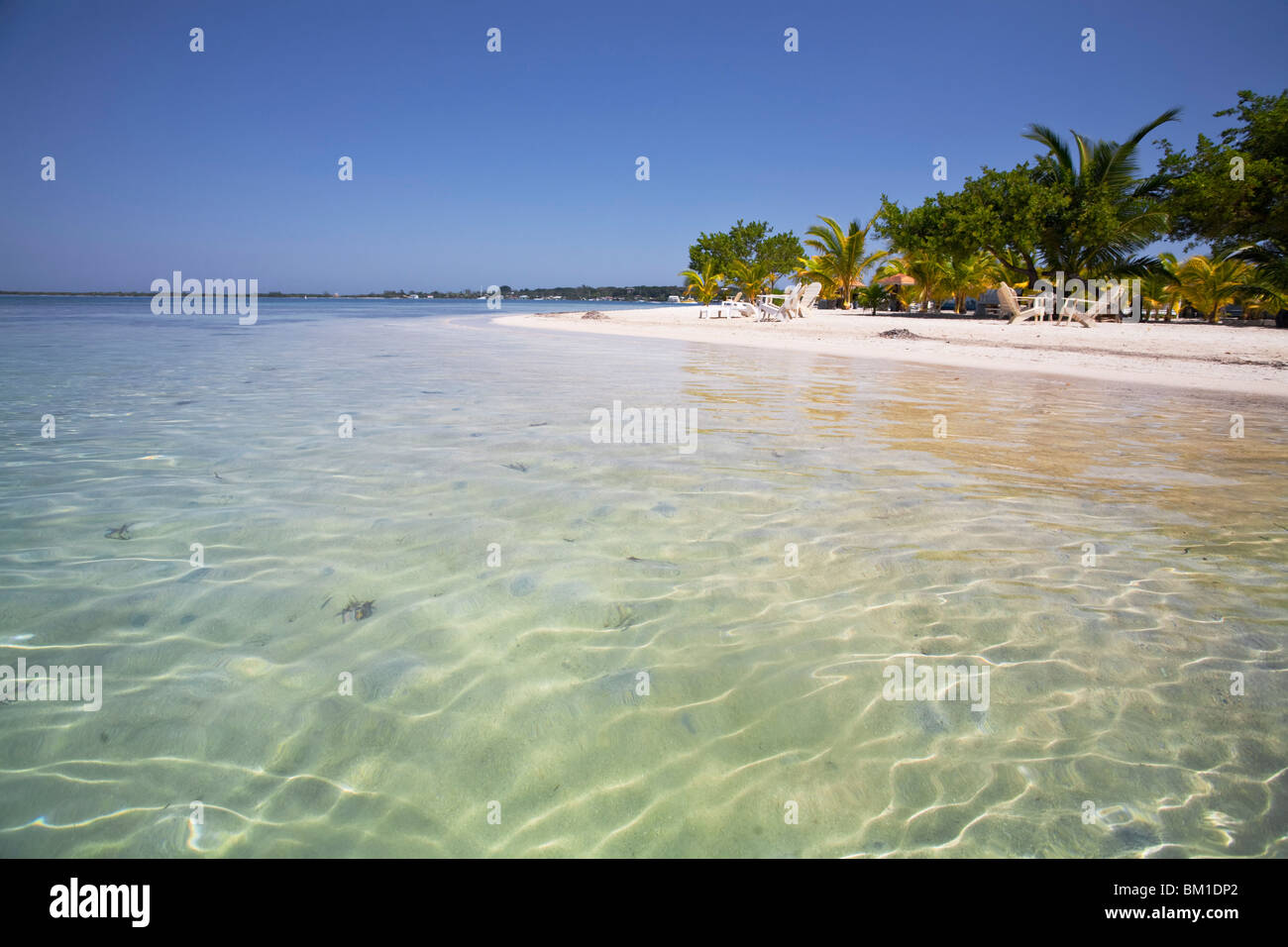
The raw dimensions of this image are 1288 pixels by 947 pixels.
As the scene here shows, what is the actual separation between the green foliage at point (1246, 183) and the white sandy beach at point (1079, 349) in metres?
3.99

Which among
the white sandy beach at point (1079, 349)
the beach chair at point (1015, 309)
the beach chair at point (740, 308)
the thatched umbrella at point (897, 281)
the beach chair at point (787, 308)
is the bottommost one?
the white sandy beach at point (1079, 349)

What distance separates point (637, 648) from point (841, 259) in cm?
4616

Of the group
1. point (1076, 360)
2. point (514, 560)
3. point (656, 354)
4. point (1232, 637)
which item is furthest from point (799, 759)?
point (1076, 360)

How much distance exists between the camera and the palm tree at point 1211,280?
29.7 meters

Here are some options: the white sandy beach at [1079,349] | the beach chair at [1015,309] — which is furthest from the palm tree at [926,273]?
the white sandy beach at [1079,349]

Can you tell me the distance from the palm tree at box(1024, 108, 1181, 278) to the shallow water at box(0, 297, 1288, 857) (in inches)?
1006

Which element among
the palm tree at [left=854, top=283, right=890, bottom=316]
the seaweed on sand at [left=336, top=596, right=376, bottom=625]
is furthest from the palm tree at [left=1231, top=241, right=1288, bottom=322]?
the seaweed on sand at [left=336, top=596, right=376, bottom=625]

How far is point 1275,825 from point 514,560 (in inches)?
120

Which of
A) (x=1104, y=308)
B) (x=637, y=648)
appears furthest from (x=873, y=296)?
(x=637, y=648)

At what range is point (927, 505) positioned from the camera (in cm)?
423

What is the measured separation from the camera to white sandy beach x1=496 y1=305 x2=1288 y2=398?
11.9 metres

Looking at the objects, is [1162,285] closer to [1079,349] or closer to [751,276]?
[751,276]

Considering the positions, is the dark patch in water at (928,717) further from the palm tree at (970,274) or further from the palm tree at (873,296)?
the palm tree at (873,296)

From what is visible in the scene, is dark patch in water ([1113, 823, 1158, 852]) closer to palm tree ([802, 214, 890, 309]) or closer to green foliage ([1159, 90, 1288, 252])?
green foliage ([1159, 90, 1288, 252])
